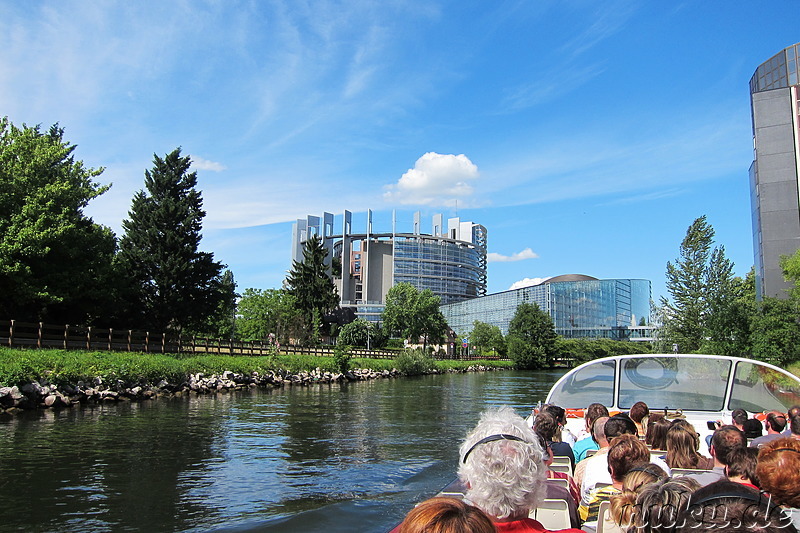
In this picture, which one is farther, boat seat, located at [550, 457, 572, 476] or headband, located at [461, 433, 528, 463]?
boat seat, located at [550, 457, 572, 476]

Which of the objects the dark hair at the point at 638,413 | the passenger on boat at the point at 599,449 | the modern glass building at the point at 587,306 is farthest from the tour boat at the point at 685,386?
the modern glass building at the point at 587,306

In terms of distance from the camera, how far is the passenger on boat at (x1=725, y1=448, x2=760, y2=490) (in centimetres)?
385

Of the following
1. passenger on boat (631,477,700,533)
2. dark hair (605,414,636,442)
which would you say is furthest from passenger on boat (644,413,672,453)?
passenger on boat (631,477,700,533)

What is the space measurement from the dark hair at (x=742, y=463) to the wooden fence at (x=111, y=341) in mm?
29621

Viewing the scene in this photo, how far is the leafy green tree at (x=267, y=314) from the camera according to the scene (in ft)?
230

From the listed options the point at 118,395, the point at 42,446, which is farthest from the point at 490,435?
the point at 118,395

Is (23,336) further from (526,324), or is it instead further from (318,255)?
(526,324)

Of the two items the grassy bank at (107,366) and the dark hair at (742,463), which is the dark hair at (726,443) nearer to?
the dark hair at (742,463)

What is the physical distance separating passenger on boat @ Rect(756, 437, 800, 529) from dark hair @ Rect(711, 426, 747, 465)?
142 cm

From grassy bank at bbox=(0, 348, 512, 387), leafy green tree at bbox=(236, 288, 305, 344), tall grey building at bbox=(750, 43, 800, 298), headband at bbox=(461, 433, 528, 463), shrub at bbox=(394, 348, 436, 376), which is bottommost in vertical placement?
shrub at bbox=(394, 348, 436, 376)

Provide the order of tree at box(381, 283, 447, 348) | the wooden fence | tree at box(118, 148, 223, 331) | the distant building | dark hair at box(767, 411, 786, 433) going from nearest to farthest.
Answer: dark hair at box(767, 411, 786, 433) < the wooden fence < tree at box(118, 148, 223, 331) < tree at box(381, 283, 447, 348) < the distant building

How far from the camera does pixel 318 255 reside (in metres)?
84.6

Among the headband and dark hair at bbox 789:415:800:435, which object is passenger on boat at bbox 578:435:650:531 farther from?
dark hair at bbox 789:415:800:435

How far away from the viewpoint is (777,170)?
48094 mm
